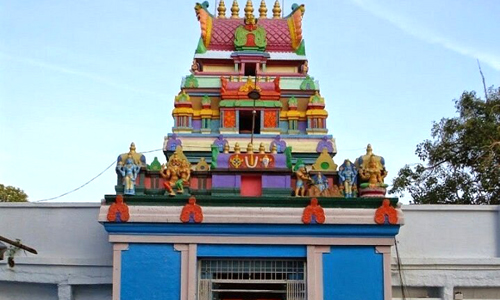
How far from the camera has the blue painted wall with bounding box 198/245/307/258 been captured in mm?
13781

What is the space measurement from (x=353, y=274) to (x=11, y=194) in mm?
24584

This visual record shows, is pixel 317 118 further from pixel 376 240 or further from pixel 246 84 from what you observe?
pixel 376 240

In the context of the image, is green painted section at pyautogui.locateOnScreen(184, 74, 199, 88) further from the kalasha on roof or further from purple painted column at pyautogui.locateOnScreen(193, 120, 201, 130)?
the kalasha on roof

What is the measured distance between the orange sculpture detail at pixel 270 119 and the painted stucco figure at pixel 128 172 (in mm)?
4672

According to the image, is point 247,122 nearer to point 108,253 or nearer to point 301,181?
point 301,181

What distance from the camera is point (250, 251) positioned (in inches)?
544

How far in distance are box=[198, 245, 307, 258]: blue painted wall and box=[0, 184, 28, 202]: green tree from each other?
2195cm

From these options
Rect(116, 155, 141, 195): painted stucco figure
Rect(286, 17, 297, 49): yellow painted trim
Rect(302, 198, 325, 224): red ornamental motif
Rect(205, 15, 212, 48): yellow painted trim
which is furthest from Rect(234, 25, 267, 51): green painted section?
Rect(302, 198, 325, 224): red ornamental motif

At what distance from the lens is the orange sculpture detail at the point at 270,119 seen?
1834 cm

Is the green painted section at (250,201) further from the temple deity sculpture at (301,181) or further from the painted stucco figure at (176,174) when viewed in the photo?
the temple deity sculpture at (301,181)

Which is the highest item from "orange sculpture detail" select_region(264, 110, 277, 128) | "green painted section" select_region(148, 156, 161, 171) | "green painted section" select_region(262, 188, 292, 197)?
"orange sculpture detail" select_region(264, 110, 277, 128)

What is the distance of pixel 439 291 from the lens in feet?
51.5

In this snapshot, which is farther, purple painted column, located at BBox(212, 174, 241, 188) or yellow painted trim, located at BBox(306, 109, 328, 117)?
yellow painted trim, located at BBox(306, 109, 328, 117)

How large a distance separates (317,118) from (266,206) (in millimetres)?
5356
